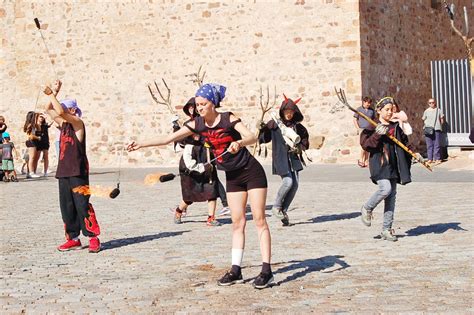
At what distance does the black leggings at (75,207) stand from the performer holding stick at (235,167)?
7.26 feet

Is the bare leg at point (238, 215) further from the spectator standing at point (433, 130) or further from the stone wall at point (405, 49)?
the stone wall at point (405, 49)

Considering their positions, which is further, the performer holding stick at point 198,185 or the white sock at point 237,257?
the performer holding stick at point 198,185

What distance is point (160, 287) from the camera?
6738mm

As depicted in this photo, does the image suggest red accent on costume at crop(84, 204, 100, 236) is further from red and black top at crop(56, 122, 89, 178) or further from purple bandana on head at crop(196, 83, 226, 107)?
purple bandana on head at crop(196, 83, 226, 107)

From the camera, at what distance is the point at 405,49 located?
76.5 ft

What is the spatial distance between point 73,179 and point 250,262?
2184mm

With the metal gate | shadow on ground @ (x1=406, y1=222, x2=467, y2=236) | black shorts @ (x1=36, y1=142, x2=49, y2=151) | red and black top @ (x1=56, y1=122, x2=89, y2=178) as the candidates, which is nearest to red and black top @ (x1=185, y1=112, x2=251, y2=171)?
red and black top @ (x1=56, y1=122, x2=89, y2=178)

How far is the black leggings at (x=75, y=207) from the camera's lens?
29.8 ft

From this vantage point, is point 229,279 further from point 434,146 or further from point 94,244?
point 434,146

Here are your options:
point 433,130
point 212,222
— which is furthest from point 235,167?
point 433,130

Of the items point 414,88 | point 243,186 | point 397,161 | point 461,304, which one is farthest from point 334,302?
point 414,88

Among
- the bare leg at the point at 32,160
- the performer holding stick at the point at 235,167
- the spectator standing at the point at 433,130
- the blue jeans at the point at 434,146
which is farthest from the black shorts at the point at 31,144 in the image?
the performer holding stick at the point at 235,167

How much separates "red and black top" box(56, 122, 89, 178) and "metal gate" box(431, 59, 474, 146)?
13.8 meters

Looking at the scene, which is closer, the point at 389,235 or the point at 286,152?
the point at 389,235
